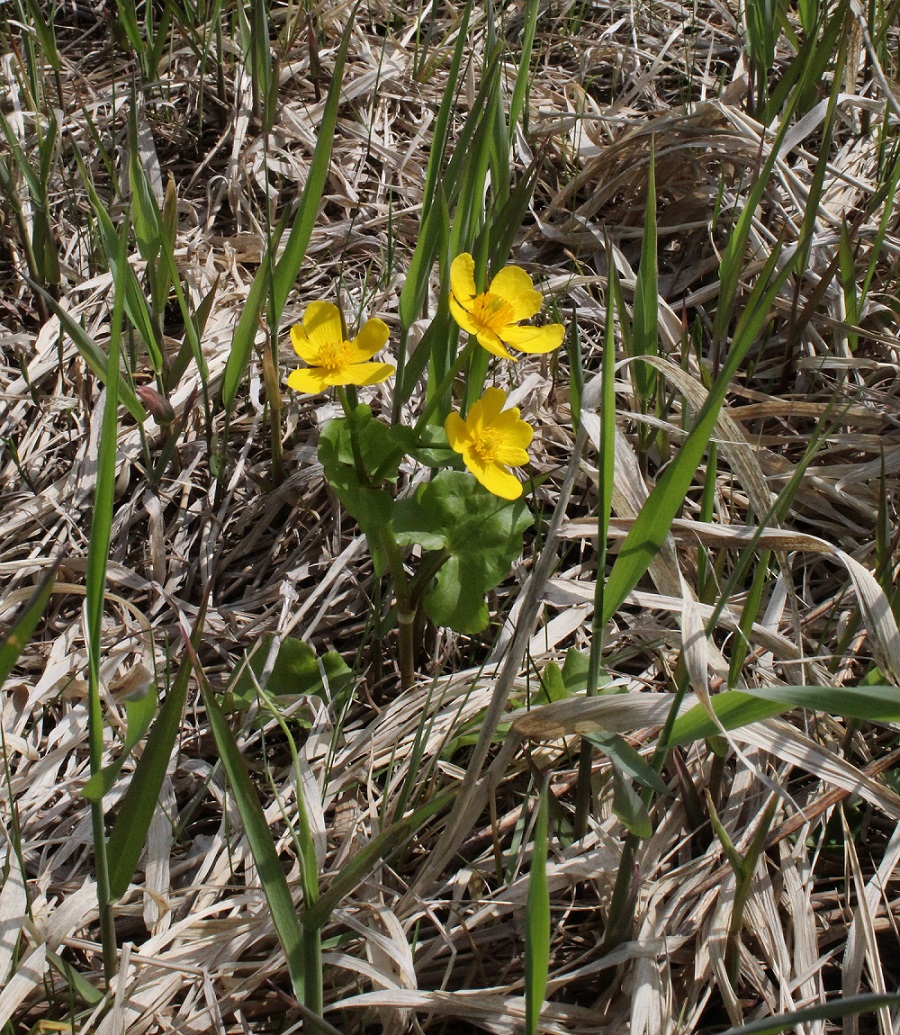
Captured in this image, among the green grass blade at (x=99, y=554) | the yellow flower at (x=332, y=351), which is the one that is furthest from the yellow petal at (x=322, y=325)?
the green grass blade at (x=99, y=554)

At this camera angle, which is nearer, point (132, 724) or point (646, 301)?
point (132, 724)

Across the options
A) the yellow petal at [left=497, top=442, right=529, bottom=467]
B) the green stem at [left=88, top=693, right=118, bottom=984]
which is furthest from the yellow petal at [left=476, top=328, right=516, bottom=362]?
the green stem at [left=88, top=693, right=118, bottom=984]

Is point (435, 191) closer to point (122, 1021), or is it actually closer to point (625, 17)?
point (122, 1021)

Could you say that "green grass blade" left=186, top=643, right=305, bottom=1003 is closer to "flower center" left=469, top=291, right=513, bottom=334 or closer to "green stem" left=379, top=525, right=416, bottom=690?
"green stem" left=379, top=525, right=416, bottom=690

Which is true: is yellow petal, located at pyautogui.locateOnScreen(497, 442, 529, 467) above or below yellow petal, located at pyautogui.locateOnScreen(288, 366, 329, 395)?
below

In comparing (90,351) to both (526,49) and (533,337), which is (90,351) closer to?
(533,337)

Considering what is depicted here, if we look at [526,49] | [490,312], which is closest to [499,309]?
[490,312]
